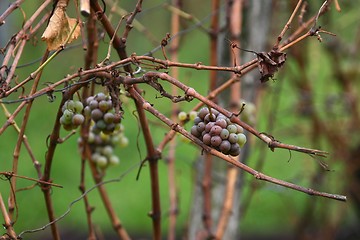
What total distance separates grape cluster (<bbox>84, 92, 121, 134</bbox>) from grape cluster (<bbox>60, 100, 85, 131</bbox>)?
0.09ft

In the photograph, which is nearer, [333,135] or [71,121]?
[71,121]

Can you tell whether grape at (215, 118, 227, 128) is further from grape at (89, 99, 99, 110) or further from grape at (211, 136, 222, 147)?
grape at (89, 99, 99, 110)

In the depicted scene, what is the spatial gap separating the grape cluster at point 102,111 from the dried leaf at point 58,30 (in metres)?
0.13

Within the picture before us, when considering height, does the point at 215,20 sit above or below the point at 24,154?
above

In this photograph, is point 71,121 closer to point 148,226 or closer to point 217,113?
point 217,113

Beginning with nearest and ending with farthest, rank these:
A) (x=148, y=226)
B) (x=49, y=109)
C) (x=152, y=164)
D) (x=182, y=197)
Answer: (x=152, y=164)
(x=148, y=226)
(x=182, y=197)
(x=49, y=109)

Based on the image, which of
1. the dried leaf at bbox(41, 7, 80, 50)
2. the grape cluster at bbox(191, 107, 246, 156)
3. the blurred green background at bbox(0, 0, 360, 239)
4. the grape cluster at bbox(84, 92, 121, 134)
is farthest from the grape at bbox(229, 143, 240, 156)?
the blurred green background at bbox(0, 0, 360, 239)

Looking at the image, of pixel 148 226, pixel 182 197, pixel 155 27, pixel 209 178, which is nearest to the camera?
pixel 209 178

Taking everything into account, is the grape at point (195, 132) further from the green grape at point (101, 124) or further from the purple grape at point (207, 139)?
Result: the green grape at point (101, 124)

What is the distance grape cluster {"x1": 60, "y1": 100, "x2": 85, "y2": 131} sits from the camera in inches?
50.1

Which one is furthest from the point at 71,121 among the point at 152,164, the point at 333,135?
the point at 333,135

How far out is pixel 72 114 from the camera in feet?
4.20

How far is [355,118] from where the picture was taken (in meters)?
4.04

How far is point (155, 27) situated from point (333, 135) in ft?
12.7
